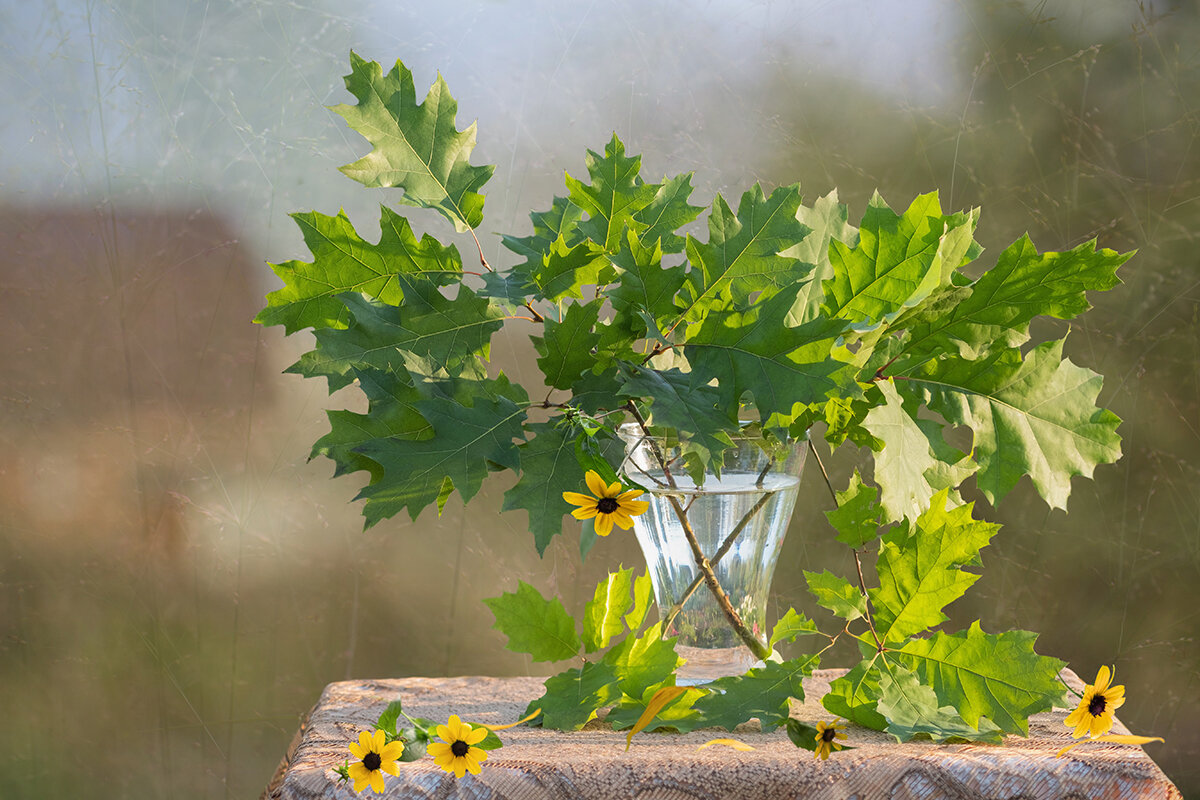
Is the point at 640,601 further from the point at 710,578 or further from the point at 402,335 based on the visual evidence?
the point at 402,335

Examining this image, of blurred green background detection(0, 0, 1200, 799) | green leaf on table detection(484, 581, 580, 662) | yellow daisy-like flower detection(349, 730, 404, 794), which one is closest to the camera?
yellow daisy-like flower detection(349, 730, 404, 794)

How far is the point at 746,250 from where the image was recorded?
0.49m

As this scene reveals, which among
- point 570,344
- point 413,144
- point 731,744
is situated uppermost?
point 413,144

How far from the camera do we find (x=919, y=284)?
469 mm

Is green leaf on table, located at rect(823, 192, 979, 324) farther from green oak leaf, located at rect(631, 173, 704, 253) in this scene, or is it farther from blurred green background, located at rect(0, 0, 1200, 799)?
blurred green background, located at rect(0, 0, 1200, 799)

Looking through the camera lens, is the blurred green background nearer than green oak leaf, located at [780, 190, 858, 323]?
No

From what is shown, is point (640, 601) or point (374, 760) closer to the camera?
point (374, 760)

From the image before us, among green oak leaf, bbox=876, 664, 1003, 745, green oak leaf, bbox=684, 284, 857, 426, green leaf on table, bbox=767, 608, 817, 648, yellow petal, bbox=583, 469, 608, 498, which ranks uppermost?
green oak leaf, bbox=684, 284, 857, 426

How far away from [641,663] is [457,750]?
0.12 metres

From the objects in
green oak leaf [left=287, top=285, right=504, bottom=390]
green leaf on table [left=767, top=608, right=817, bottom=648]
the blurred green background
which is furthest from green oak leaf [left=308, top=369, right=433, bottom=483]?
the blurred green background

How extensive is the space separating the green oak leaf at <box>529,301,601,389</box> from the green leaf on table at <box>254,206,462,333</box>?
0.07 metres

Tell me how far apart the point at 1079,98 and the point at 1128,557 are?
1.65 feet

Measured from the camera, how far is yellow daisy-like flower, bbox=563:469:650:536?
1.52ft

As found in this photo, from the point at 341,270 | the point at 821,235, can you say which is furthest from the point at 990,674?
the point at 341,270
